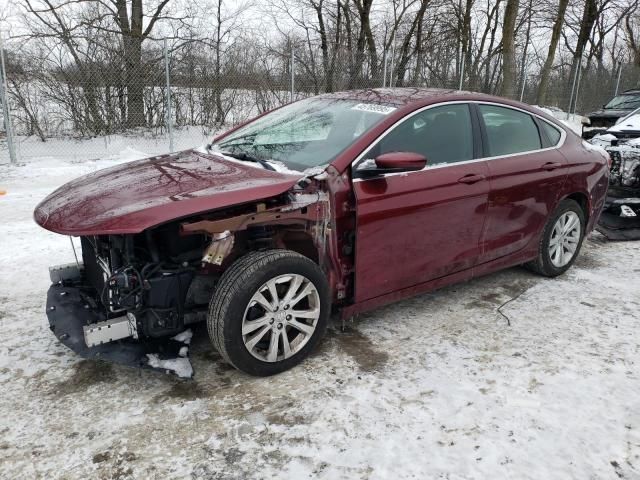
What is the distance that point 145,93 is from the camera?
10.6 metres

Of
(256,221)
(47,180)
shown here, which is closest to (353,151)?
(256,221)

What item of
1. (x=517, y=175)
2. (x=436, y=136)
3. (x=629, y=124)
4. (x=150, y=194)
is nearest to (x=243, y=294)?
(x=150, y=194)

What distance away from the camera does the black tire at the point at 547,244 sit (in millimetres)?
4383

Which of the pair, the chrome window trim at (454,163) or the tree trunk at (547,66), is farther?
the tree trunk at (547,66)

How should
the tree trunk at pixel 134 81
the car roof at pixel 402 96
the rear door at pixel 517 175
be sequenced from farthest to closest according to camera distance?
the tree trunk at pixel 134 81 → the rear door at pixel 517 175 → the car roof at pixel 402 96

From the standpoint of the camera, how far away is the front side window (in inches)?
130

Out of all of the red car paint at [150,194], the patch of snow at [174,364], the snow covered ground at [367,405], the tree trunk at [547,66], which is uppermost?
the tree trunk at [547,66]

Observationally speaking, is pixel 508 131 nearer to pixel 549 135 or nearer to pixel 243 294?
pixel 549 135

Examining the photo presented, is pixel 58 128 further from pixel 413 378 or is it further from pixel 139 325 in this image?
pixel 413 378

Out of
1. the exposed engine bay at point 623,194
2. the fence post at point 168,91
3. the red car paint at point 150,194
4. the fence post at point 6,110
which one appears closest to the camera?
the red car paint at point 150,194

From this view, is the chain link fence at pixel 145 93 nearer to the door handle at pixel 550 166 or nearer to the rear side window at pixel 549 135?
the rear side window at pixel 549 135

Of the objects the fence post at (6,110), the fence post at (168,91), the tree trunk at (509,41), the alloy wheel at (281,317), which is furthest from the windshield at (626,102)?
the fence post at (6,110)

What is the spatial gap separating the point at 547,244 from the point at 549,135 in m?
0.93

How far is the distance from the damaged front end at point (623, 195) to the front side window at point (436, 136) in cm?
332
